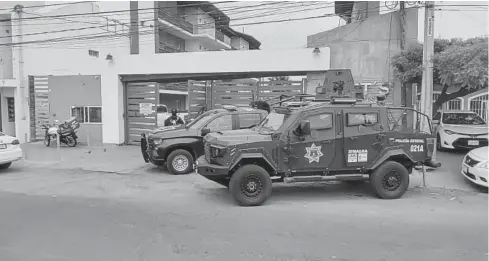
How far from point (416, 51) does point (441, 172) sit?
15.9 ft

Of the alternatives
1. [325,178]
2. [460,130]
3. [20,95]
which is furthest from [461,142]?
[20,95]

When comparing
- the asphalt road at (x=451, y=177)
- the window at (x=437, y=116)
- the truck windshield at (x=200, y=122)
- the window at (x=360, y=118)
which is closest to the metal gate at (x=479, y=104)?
the window at (x=437, y=116)

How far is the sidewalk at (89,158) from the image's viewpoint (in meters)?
11.6

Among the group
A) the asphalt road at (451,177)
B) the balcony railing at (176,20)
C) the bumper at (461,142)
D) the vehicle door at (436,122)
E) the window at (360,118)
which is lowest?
the asphalt road at (451,177)

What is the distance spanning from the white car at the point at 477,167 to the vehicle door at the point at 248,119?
4988mm

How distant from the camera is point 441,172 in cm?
1010

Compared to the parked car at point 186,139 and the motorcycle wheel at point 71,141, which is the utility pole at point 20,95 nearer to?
the motorcycle wheel at point 71,141

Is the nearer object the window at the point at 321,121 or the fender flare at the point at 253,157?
the fender flare at the point at 253,157

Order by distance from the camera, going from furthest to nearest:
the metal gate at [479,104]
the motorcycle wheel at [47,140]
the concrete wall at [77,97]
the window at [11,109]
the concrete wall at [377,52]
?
the window at [11,109] < the metal gate at [479,104] < the concrete wall at [77,97] < the motorcycle wheel at [47,140] < the concrete wall at [377,52]

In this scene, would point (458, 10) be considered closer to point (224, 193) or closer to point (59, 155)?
point (224, 193)

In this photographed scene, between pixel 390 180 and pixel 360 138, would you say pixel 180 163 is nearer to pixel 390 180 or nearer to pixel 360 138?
pixel 360 138

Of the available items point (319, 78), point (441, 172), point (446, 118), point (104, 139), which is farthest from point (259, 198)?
point (104, 139)

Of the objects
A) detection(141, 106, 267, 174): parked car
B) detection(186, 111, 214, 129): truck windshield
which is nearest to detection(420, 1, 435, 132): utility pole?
detection(141, 106, 267, 174): parked car

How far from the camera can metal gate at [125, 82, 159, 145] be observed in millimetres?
16266
